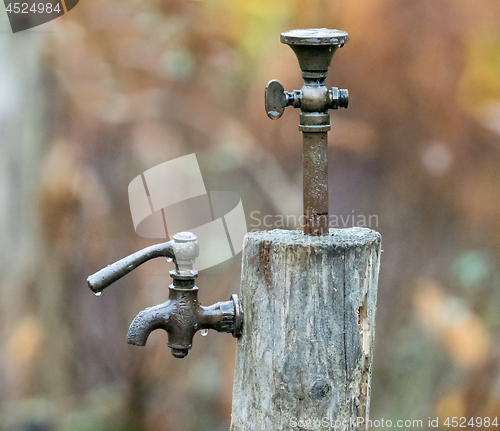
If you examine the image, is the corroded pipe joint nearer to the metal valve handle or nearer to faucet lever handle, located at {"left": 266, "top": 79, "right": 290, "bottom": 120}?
faucet lever handle, located at {"left": 266, "top": 79, "right": 290, "bottom": 120}

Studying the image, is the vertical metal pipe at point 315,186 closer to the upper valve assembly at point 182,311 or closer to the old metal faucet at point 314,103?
the old metal faucet at point 314,103

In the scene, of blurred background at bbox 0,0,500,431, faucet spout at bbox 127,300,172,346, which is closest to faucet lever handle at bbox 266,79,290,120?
faucet spout at bbox 127,300,172,346

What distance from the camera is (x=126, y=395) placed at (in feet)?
9.12

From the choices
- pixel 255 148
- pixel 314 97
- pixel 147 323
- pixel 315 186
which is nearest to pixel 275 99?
pixel 314 97

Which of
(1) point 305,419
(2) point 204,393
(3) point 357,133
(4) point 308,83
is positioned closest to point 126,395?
(2) point 204,393

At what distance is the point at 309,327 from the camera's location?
4.74 ft

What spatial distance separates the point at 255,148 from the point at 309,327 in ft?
4.05

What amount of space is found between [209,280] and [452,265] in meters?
0.83

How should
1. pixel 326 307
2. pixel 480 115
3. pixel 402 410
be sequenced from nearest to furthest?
pixel 326 307 < pixel 480 115 < pixel 402 410

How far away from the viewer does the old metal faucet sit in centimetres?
146

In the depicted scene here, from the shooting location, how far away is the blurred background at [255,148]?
2568 mm

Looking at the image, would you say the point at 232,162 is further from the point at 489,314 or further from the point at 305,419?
the point at 305,419

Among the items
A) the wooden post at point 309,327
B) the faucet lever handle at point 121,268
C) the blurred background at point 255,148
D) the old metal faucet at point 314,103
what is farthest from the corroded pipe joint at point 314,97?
the blurred background at point 255,148

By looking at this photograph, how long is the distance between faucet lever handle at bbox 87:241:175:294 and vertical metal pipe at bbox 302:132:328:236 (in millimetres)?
277
